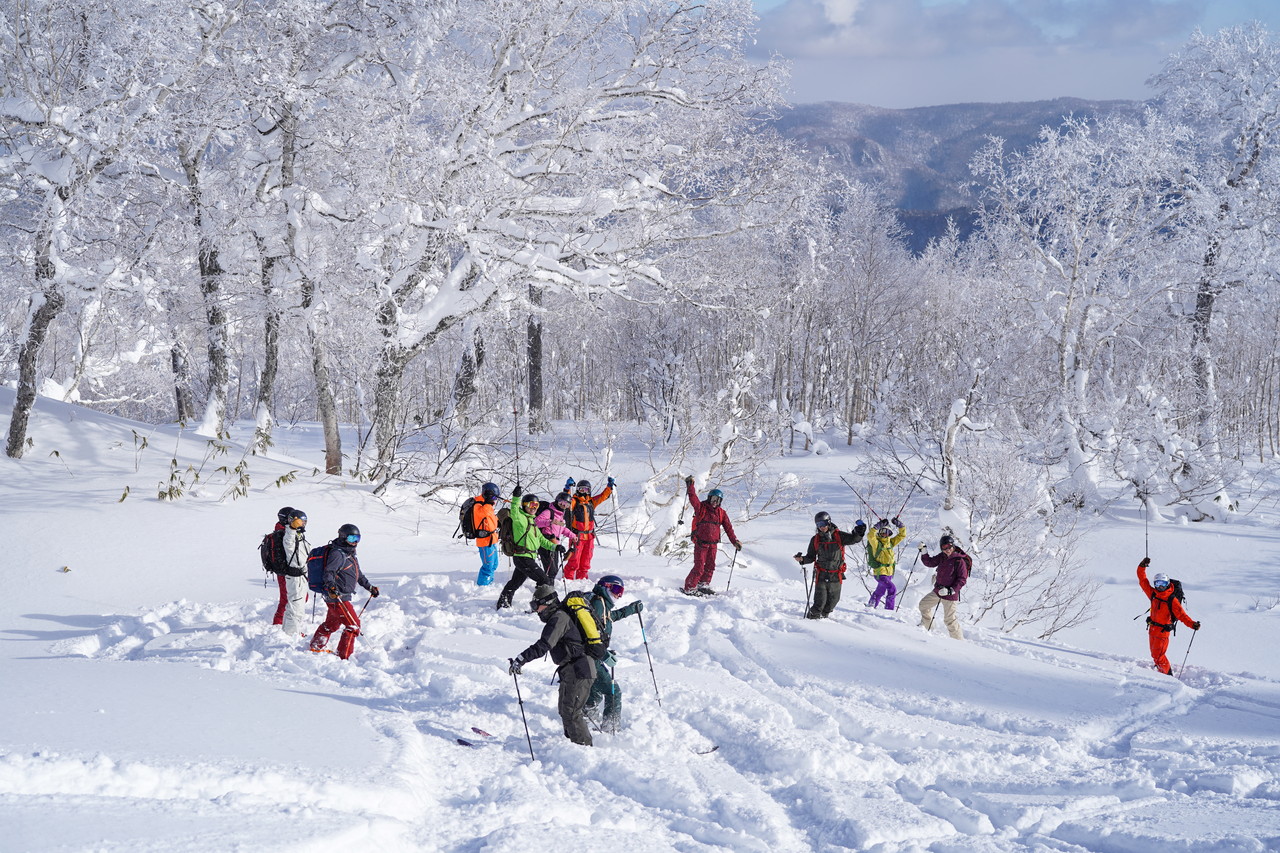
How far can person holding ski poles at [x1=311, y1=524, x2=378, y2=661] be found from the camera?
757 centimetres

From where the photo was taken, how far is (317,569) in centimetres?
764

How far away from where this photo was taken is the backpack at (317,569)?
7.58 metres

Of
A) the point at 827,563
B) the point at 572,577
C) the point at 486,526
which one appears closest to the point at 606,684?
the point at 486,526

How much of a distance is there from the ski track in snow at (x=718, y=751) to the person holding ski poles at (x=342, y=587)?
0.65 feet

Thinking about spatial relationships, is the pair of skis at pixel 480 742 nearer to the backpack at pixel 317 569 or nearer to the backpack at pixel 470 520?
the backpack at pixel 317 569

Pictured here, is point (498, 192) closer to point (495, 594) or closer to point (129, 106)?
point (129, 106)

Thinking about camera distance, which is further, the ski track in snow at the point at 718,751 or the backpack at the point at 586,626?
the backpack at the point at 586,626

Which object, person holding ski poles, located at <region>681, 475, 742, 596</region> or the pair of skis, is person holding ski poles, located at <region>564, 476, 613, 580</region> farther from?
the pair of skis

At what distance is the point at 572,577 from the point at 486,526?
1.55 m

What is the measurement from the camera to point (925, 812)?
5371 millimetres

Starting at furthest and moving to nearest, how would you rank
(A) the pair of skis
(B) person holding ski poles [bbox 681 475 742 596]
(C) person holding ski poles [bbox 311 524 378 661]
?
(B) person holding ski poles [bbox 681 475 742 596] → (C) person holding ski poles [bbox 311 524 378 661] → (A) the pair of skis

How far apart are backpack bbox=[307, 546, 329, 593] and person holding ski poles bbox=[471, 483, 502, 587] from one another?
2293 mm

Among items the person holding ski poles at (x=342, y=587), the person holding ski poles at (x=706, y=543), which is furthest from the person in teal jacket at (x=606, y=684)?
the person holding ski poles at (x=706, y=543)

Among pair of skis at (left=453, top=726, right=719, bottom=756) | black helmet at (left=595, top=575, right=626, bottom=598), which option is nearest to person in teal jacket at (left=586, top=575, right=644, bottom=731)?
black helmet at (left=595, top=575, right=626, bottom=598)
